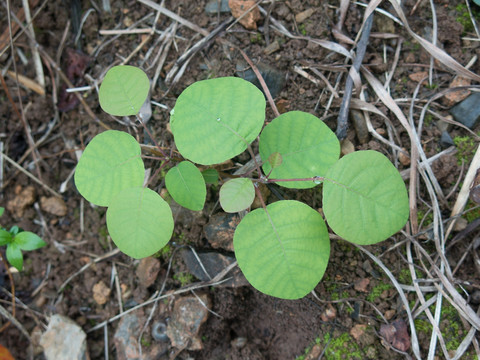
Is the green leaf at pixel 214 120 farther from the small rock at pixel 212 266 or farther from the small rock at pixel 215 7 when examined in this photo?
the small rock at pixel 215 7

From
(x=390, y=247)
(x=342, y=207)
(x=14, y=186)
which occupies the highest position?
(x=342, y=207)

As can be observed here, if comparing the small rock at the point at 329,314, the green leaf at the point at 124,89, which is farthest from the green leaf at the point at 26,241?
the small rock at the point at 329,314

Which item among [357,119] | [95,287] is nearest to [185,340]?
[95,287]

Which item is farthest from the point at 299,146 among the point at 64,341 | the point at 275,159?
the point at 64,341

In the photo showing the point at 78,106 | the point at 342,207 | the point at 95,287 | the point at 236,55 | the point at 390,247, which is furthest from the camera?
the point at 78,106

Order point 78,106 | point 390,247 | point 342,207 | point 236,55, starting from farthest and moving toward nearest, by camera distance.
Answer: point 78,106 → point 236,55 → point 390,247 → point 342,207

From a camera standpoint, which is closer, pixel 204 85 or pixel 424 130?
pixel 204 85

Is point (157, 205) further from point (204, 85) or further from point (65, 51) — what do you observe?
point (65, 51)
